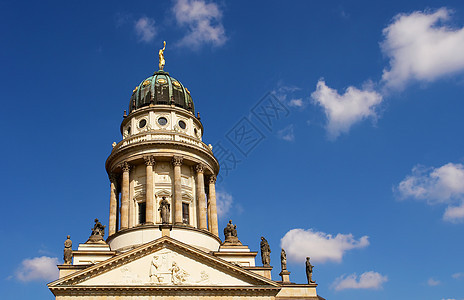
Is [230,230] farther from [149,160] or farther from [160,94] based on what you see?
[160,94]

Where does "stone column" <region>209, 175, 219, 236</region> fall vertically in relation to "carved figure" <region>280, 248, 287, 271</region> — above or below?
above

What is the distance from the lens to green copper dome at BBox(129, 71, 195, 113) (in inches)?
2032

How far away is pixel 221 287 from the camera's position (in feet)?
119

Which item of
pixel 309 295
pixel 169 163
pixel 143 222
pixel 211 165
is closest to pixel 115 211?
pixel 143 222

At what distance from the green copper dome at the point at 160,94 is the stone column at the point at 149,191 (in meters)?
7.05

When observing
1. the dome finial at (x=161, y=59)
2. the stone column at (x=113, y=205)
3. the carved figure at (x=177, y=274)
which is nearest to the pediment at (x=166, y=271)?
the carved figure at (x=177, y=274)

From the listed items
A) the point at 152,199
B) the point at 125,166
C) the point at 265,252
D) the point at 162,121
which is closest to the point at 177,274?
the point at 265,252

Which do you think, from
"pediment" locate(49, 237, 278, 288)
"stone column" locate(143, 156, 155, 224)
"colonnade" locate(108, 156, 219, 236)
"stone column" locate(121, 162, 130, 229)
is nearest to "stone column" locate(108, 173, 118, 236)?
"colonnade" locate(108, 156, 219, 236)

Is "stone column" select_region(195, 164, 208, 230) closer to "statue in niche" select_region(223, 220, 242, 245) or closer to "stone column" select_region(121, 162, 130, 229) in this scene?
"statue in niche" select_region(223, 220, 242, 245)

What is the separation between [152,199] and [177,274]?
10.6 meters

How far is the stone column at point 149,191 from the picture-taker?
44.7 m

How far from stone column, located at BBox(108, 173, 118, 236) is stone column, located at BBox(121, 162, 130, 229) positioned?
64.7 inches

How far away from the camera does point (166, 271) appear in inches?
1436

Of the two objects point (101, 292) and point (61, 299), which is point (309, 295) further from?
point (61, 299)
